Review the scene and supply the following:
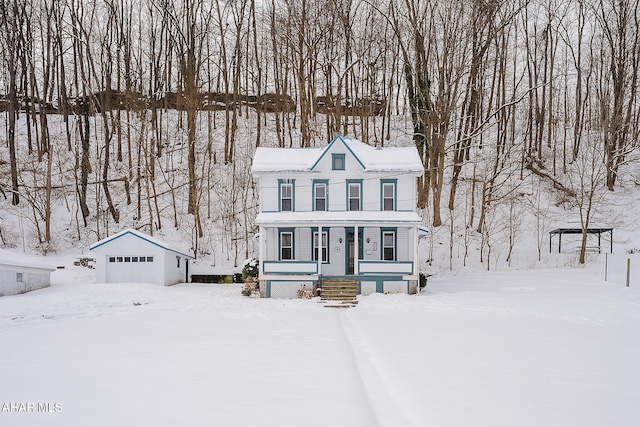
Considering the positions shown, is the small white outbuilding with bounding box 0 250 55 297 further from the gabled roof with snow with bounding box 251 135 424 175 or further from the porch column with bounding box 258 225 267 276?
the gabled roof with snow with bounding box 251 135 424 175

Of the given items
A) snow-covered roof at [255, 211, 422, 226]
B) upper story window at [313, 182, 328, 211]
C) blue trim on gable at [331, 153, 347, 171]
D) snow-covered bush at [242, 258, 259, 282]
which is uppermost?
blue trim on gable at [331, 153, 347, 171]

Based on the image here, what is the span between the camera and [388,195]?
25.4m

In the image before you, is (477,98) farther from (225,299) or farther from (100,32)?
(100,32)

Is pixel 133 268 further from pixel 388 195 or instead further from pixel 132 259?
pixel 388 195

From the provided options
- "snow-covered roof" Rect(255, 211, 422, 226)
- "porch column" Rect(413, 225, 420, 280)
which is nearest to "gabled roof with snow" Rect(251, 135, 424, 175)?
"snow-covered roof" Rect(255, 211, 422, 226)

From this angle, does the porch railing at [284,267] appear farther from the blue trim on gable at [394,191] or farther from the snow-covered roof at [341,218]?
the blue trim on gable at [394,191]

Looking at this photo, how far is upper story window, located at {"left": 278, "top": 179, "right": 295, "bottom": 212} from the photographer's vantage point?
25.4 metres

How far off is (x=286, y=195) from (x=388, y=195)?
533cm

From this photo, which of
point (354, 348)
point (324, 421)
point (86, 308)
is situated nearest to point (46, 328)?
point (86, 308)

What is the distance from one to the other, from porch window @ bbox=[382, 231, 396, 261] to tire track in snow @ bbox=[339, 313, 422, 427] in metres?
13.5

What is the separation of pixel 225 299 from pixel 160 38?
91.6ft

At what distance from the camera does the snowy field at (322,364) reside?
6.89 meters

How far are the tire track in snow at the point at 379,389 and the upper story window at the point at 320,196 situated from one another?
13.8 m

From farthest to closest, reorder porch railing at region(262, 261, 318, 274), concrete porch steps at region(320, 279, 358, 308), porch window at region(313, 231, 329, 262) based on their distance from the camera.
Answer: porch window at region(313, 231, 329, 262)
porch railing at region(262, 261, 318, 274)
concrete porch steps at region(320, 279, 358, 308)
